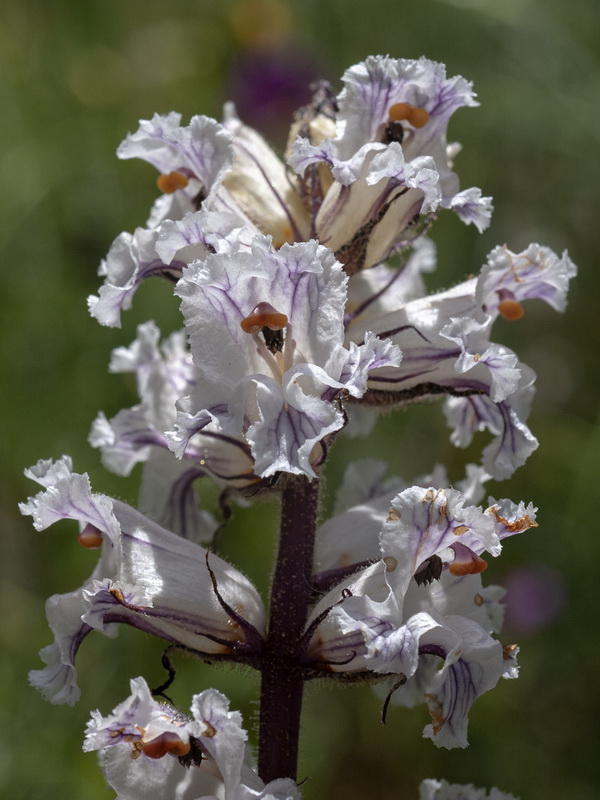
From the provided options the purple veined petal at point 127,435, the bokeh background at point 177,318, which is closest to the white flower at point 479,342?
the purple veined petal at point 127,435

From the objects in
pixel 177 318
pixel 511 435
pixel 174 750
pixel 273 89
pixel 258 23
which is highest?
pixel 258 23

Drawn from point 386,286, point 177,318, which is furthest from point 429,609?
point 177,318

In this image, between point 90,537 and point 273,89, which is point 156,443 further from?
point 273,89

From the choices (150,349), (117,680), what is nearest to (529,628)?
(117,680)

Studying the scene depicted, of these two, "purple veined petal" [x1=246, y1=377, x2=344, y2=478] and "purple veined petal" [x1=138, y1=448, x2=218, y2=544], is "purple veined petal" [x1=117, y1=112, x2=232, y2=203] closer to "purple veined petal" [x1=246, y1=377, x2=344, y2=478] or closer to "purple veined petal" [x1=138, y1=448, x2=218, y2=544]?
"purple veined petal" [x1=246, y1=377, x2=344, y2=478]

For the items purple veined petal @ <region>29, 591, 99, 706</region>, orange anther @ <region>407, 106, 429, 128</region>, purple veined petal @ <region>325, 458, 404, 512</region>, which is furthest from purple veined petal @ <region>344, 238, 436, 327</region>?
purple veined petal @ <region>29, 591, 99, 706</region>

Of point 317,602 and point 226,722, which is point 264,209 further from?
point 226,722
